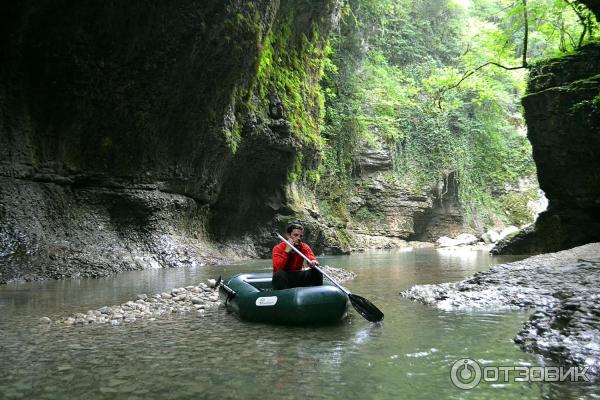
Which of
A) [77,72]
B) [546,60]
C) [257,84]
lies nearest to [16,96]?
[77,72]

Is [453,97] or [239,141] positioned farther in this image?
[453,97]

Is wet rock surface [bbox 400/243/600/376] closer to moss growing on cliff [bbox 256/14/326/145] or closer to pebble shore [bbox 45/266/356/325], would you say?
pebble shore [bbox 45/266/356/325]

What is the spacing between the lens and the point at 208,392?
338 centimetres

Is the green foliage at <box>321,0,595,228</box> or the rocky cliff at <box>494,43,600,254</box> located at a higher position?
the green foliage at <box>321,0,595,228</box>

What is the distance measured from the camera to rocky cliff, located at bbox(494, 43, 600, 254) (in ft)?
42.4

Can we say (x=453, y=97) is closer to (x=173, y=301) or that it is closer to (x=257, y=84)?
(x=257, y=84)

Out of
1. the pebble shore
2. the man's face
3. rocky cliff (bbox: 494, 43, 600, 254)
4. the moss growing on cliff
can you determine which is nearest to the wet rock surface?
the man's face

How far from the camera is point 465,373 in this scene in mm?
3742

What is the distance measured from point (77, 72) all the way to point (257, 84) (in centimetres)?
656

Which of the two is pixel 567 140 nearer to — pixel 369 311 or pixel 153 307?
pixel 369 311

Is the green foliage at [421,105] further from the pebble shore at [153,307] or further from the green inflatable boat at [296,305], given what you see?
the green inflatable boat at [296,305]

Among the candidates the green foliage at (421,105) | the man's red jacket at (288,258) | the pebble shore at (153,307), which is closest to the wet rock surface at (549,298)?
the man's red jacket at (288,258)

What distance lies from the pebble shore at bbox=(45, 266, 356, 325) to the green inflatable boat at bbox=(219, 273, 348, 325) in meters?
0.97

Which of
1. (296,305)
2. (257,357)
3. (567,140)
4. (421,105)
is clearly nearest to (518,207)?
(421,105)
